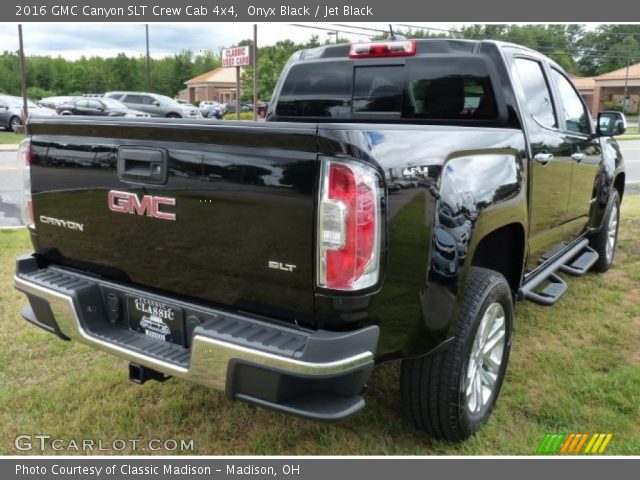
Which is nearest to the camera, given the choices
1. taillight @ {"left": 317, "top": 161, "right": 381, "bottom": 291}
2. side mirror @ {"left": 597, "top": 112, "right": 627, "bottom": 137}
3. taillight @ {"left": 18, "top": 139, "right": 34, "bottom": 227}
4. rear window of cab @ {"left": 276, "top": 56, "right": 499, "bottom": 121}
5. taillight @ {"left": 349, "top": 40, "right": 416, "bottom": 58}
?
taillight @ {"left": 317, "top": 161, "right": 381, "bottom": 291}

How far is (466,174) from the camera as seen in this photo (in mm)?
2605

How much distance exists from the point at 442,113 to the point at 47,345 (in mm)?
2980

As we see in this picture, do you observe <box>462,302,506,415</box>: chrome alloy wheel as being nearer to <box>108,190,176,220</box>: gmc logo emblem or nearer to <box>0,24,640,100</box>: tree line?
<box>108,190,176,220</box>: gmc logo emblem

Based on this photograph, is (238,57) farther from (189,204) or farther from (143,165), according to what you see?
(189,204)

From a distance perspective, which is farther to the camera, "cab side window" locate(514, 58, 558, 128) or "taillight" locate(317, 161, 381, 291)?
"cab side window" locate(514, 58, 558, 128)

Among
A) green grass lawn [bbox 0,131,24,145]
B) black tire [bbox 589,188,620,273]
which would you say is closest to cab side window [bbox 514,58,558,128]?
black tire [bbox 589,188,620,273]

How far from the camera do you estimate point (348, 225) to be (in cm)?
212

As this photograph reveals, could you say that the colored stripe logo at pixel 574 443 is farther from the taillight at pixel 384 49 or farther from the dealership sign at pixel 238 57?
the dealership sign at pixel 238 57

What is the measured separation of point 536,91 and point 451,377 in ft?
7.28

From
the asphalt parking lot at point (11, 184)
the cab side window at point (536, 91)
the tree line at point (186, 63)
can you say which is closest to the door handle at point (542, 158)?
the cab side window at point (536, 91)

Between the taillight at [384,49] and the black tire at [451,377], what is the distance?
5.56ft

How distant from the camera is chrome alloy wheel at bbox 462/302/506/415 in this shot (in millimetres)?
2834

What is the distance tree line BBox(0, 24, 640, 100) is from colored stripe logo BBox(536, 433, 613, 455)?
61.5m
